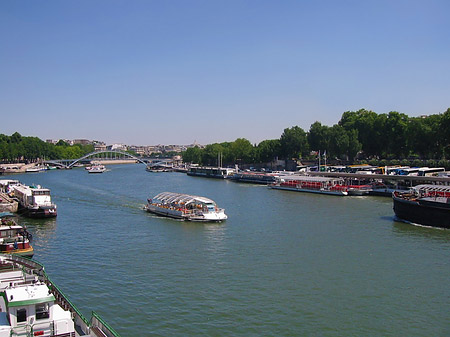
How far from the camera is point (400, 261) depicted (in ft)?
66.4

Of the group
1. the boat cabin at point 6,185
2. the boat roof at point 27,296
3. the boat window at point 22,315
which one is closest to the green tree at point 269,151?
the boat cabin at point 6,185

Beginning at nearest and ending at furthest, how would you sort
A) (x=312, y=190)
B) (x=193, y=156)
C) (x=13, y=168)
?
(x=312, y=190), (x=13, y=168), (x=193, y=156)

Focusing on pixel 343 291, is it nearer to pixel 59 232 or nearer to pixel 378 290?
pixel 378 290

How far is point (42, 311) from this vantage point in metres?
9.41

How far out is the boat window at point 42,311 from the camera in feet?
30.7

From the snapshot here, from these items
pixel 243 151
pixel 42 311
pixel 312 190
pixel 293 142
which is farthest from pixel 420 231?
pixel 243 151

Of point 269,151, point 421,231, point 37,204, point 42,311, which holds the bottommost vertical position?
point 421,231

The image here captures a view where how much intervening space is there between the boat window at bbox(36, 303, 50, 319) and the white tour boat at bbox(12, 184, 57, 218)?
1009 inches

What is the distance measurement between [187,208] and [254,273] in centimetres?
1464

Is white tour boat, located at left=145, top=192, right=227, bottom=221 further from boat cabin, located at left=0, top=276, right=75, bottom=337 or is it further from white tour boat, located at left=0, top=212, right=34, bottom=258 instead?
boat cabin, located at left=0, top=276, right=75, bottom=337

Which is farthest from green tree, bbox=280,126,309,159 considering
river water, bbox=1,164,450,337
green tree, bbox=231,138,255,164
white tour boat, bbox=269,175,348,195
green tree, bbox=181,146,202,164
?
river water, bbox=1,164,450,337

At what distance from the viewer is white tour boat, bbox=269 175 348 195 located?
49.5 meters

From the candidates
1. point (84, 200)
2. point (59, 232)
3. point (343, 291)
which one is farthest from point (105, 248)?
point (84, 200)

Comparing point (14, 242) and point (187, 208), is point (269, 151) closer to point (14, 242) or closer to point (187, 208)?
point (187, 208)
